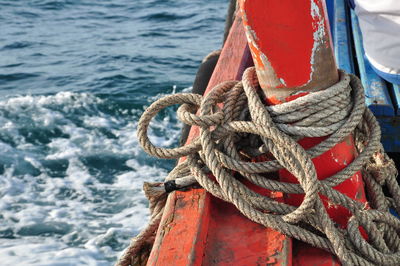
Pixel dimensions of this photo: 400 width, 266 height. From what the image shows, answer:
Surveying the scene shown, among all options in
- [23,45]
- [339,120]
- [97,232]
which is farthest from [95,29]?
[339,120]

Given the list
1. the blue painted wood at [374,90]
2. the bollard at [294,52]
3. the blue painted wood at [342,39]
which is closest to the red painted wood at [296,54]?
the bollard at [294,52]

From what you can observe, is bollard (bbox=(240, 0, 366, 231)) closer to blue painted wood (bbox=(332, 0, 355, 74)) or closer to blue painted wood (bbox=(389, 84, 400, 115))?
blue painted wood (bbox=(389, 84, 400, 115))

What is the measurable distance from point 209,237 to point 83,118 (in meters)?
3.73

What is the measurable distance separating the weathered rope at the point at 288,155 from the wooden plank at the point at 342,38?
2.90 feet

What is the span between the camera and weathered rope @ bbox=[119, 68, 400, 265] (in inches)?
50.0

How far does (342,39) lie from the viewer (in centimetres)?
256

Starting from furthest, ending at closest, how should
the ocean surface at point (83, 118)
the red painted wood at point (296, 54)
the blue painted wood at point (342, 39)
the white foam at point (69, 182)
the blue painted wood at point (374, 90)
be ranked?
the ocean surface at point (83, 118), the white foam at point (69, 182), the blue painted wood at point (342, 39), the blue painted wood at point (374, 90), the red painted wood at point (296, 54)

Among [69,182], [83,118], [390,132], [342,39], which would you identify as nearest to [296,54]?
[390,132]

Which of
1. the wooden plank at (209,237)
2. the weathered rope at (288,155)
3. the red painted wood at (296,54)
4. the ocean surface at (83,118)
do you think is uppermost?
the red painted wood at (296,54)

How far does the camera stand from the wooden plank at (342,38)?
2281mm

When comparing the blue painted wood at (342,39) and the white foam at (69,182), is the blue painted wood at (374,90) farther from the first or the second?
the white foam at (69,182)

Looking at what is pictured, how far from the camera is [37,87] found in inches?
224

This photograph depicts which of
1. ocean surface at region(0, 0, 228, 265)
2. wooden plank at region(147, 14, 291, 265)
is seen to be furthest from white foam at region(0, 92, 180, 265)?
wooden plank at region(147, 14, 291, 265)

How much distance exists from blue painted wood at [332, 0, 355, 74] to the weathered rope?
2.89 feet
